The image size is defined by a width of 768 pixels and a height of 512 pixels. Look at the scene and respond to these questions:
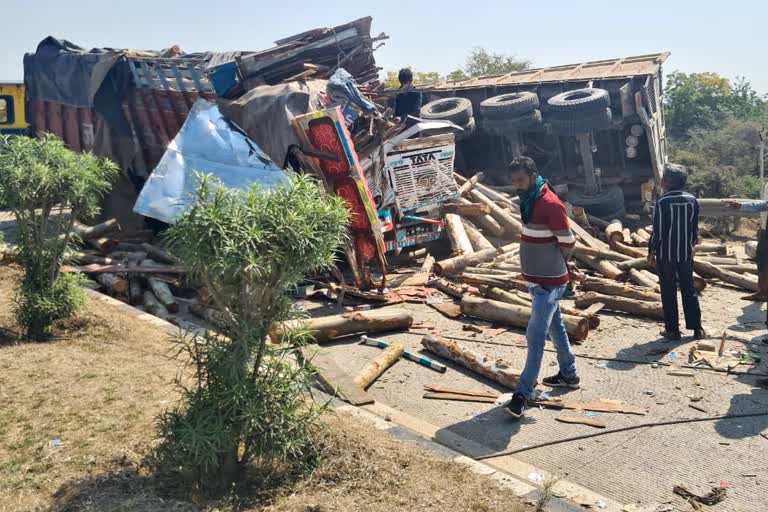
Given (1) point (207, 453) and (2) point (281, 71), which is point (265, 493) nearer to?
(1) point (207, 453)

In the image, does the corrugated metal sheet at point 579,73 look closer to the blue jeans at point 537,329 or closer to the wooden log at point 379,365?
the wooden log at point 379,365

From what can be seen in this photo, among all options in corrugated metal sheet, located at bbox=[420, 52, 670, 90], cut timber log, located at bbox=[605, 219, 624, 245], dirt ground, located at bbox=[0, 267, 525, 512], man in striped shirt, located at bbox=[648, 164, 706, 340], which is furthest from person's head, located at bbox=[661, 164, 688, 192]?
corrugated metal sheet, located at bbox=[420, 52, 670, 90]

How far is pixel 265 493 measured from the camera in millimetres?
4113

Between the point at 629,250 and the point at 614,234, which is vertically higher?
the point at 614,234

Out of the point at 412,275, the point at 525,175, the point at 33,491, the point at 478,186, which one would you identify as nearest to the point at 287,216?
the point at 33,491

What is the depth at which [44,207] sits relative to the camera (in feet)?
24.4

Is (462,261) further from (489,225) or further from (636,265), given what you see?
(636,265)

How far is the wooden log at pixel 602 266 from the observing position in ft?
33.7

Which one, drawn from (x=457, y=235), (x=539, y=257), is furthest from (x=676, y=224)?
(x=457, y=235)

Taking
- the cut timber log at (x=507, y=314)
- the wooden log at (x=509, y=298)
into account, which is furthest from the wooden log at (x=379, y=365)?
the wooden log at (x=509, y=298)

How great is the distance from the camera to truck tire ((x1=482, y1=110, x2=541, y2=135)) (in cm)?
1488

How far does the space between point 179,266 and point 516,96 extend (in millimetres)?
12543

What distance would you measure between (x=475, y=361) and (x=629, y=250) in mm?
5514

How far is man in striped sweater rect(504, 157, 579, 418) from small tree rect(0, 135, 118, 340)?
430 centimetres
